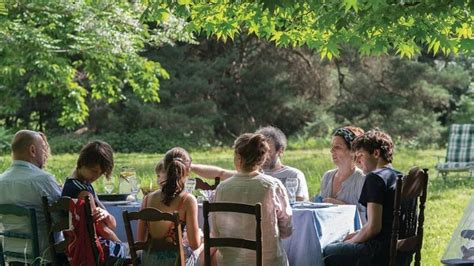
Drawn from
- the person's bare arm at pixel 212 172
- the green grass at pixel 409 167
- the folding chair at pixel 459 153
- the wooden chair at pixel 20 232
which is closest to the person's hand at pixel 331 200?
the person's bare arm at pixel 212 172

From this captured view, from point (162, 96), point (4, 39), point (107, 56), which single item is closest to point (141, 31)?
point (107, 56)

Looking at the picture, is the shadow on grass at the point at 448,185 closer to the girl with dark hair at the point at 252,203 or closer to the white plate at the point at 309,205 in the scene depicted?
the white plate at the point at 309,205

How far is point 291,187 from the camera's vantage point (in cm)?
611

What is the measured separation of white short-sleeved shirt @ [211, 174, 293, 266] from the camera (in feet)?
16.8

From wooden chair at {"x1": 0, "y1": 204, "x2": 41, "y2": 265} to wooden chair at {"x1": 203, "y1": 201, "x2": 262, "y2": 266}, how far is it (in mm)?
1022

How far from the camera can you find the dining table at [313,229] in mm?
5465

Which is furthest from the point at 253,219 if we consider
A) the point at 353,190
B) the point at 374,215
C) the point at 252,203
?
the point at 353,190

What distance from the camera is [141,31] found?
1501 centimetres

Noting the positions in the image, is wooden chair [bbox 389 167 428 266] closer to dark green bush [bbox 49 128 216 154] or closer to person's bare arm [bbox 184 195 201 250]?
person's bare arm [bbox 184 195 201 250]

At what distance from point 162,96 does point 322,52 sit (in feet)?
63.9

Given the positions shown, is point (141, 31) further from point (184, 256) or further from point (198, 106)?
point (198, 106)

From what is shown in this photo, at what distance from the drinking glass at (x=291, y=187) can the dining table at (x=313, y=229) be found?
0.19m

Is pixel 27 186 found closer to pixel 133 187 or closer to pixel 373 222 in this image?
pixel 133 187

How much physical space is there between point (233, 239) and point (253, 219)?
0.17 m
